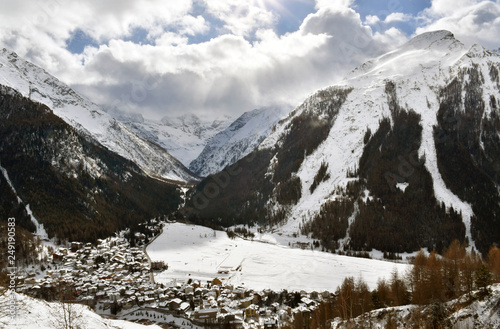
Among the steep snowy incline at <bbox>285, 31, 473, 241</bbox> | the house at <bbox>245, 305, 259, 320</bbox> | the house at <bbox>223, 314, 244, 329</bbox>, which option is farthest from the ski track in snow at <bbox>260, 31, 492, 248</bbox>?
the house at <bbox>223, 314, 244, 329</bbox>

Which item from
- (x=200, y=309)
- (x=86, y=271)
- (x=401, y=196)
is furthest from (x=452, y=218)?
(x=86, y=271)

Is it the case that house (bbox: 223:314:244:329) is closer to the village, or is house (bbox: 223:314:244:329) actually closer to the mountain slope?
the village

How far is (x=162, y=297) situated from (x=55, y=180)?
10629 cm

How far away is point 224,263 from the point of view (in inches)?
3615

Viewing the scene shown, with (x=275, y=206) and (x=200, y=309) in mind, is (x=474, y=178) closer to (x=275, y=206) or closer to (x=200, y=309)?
(x=275, y=206)

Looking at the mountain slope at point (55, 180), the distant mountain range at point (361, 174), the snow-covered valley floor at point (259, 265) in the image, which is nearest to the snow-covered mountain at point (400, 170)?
the distant mountain range at point (361, 174)

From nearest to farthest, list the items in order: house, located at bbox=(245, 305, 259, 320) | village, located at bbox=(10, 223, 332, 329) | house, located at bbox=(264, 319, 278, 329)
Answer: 1. house, located at bbox=(264, 319, 278, 329)
2. village, located at bbox=(10, 223, 332, 329)
3. house, located at bbox=(245, 305, 259, 320)

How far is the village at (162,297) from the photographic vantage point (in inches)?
2005

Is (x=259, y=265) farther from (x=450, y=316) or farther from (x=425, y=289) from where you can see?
(x=450, y=316)

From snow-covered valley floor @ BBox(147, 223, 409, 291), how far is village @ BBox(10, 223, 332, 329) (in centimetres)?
511

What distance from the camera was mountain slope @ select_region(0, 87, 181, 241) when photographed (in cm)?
11900

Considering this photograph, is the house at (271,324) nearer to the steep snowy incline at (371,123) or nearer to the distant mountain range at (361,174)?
the distant mountain range at (361,174)

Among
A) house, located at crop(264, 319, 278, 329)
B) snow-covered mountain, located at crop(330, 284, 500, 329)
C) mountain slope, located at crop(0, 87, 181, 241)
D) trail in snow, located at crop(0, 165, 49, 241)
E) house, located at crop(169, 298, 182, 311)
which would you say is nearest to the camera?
snow-covered mountain, located at crop(330, 284, 500, 329)

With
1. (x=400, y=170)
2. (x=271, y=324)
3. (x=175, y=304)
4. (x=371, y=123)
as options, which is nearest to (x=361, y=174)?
(x=400, y=170)
